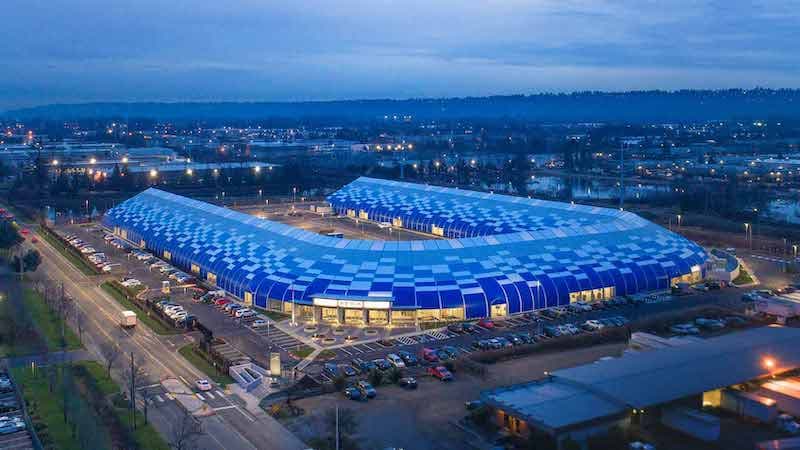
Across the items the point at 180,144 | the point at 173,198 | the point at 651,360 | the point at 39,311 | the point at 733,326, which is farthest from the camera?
the point at 180,144

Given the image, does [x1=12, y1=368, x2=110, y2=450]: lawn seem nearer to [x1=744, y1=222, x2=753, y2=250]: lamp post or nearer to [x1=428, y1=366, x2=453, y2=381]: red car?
[x1=428, y1=366, x2=453, y2=381]: red car

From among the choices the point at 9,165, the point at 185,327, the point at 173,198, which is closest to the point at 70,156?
the point at 9,165

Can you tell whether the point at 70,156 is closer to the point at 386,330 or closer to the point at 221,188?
the point at 221,188

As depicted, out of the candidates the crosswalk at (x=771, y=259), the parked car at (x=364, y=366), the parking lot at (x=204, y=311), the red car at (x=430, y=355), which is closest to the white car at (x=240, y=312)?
the parking lot at (x=204, y=311)

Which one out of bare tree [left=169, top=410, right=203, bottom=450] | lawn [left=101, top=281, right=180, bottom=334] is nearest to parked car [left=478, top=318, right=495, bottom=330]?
lawn [left=101, top=281, right=180, bottom=334]

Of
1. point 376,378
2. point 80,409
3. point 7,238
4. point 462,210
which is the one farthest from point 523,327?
point 7,238

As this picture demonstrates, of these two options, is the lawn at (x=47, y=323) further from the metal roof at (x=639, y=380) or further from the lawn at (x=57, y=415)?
the metal roof at (x=639, y=380)
